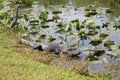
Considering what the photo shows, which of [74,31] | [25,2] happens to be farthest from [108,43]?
[25,2]

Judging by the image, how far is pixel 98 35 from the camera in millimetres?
17984

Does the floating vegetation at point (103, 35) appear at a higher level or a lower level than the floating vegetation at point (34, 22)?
higher

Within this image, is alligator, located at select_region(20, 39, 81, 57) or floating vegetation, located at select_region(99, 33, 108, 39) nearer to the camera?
alligator, located at select_region(20, 39, 81, 57)

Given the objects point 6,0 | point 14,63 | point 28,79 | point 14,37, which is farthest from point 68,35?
point 6,0

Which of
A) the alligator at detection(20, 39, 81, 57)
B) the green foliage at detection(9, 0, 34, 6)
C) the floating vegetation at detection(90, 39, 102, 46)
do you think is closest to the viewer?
the alligator at detection(20, 39, 81, 57)

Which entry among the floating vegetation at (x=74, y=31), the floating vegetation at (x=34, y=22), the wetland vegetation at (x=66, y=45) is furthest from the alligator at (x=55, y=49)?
the floating vegetation at (x=34, y=22)

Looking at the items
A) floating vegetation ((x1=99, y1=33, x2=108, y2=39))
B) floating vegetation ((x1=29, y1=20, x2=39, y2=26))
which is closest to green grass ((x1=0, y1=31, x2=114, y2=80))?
floating vegetation ((x1=99, y1=33, x2=108, y2=39))

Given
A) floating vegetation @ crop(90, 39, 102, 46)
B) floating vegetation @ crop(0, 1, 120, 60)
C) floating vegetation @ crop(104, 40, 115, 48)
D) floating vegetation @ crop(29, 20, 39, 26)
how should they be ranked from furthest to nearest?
floating vegetation @ crop(29, 20, 39, 26), floating vegetation @ crop(0, 1, 120, 60), floating vegetation @ crop(90, 39, 102, 46), floating vegetation @ crop(104, 40, 115, 48)

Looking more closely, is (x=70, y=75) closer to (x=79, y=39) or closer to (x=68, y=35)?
(x=79, y=39)

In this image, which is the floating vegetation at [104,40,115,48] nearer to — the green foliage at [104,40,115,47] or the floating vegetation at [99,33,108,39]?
the green foliage at [104,40,115,47]

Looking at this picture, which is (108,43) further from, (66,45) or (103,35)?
(66,45)

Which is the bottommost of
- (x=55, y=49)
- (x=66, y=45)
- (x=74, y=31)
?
(x=66, y=45)

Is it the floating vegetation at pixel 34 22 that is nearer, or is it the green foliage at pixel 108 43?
the green foliage at pixel 108 43

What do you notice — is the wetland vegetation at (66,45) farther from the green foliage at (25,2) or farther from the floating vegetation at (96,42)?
the green foliage at (25,2)
